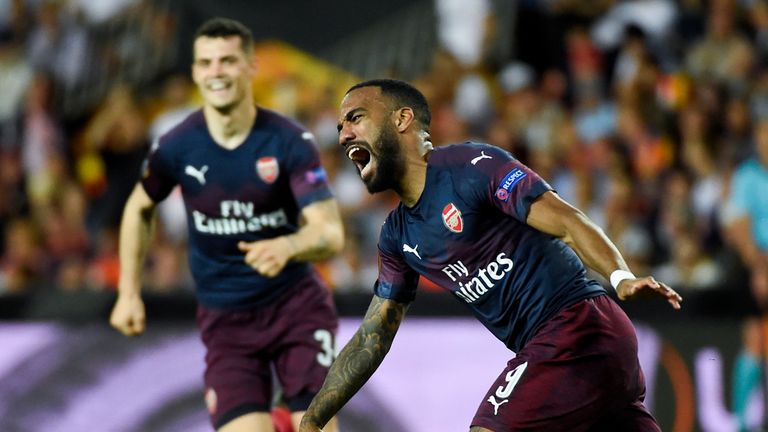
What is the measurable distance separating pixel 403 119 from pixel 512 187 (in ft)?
2.04

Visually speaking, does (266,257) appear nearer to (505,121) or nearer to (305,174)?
(305,174)

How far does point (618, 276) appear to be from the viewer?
4602 millimetres

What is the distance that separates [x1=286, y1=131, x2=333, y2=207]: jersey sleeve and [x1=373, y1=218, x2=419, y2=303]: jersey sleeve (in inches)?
45.9

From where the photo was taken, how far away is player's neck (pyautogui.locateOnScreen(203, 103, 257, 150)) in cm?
689

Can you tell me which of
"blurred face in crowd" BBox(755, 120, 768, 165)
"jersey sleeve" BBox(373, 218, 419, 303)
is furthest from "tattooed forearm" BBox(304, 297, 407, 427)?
"blurred face in crowd" BBox(755, 120, 768, 165)

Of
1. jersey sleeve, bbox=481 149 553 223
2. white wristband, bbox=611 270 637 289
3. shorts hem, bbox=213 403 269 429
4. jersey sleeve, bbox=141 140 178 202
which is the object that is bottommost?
shorts hem, bbox=213 403 269 429

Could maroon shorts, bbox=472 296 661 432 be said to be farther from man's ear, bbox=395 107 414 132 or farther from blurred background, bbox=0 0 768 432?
blurred background, bbox=0 0 768 432

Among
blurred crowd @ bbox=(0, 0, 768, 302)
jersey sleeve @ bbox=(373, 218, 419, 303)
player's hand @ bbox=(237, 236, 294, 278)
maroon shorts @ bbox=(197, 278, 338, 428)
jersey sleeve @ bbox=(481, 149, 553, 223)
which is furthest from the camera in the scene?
blurred crowd @ bbox=(0, 0, 768, 302)

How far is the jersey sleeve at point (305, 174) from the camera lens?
6719 millimetres

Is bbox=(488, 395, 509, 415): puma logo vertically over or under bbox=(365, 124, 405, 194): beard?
under

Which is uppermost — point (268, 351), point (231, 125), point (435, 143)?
point (231, 125)

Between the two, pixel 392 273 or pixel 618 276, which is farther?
pixel 392 273

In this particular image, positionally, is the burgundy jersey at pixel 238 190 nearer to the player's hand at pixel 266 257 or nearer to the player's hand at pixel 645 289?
the player's hand at pixel 266 257

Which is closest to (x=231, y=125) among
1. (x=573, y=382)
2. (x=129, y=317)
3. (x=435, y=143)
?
(x=129, y=317)
